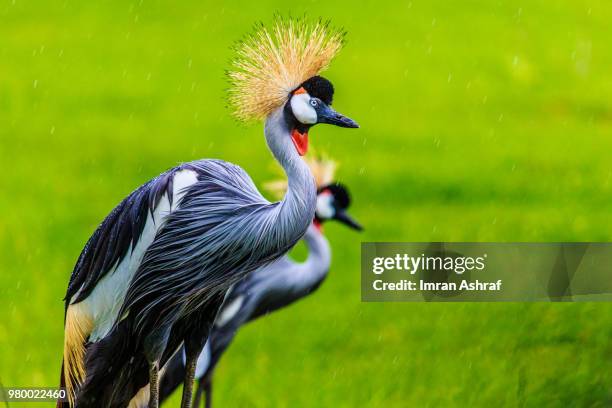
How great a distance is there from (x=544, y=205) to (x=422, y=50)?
28.6 inches

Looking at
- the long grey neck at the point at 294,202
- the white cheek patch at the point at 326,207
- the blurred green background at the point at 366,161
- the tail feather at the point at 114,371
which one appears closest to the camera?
the long grey neck at the point at 294,202

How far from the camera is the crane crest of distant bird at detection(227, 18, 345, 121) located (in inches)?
120

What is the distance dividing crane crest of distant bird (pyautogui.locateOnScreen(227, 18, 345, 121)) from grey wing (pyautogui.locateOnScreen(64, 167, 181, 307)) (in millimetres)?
267

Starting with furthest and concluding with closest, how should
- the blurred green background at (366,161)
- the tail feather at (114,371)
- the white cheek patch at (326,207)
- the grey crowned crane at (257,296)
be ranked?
the white cheek patch at (326,207) → the blurred green background at (366,161) → the grey crowned crane at (257,296) → the tail feather at (114,371)

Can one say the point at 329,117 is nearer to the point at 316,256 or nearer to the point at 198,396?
the point at 316,256

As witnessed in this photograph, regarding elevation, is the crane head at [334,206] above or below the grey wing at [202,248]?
above

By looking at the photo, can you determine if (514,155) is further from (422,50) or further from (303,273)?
(303,273)

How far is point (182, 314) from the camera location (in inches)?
121

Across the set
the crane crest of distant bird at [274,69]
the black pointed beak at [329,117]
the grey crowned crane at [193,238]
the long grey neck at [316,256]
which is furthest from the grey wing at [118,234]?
the long grey neck at [316,256]

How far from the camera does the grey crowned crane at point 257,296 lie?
3580 millimetres

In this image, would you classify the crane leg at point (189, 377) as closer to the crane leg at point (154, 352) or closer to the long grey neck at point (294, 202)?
the crane leg at point (154, 352)

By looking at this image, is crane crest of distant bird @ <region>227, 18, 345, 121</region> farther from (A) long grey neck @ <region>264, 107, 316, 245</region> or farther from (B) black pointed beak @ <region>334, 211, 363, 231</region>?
(B) black pointed beak @ <region>334, 211, 363, 231</region>

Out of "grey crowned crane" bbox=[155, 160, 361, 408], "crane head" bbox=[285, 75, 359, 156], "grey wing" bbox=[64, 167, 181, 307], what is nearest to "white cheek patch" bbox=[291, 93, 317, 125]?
"crane head" bbox=[285, 75, 359, 156]

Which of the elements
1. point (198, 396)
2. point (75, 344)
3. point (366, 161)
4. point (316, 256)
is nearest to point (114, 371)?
point (75, 344)
